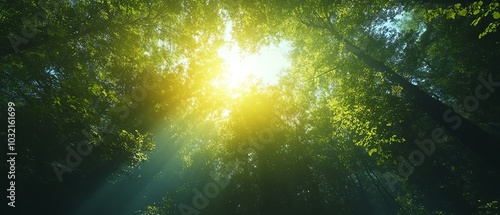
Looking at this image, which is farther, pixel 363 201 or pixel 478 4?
pixel 363 201

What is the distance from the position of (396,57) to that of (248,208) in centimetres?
1635

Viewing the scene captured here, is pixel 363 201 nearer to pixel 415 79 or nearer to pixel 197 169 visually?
pixel 415 79

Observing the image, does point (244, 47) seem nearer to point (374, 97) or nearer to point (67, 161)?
point (374, 97)

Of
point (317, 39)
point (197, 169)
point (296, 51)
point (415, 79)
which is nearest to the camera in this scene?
point (317, 39)

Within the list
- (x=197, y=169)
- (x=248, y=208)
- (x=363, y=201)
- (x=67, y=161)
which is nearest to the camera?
(x=67, y=161)

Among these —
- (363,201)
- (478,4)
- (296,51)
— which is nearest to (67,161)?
(296,51)

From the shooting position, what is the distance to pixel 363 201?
24.5 metres

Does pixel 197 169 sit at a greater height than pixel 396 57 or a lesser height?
greater

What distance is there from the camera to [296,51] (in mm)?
17047

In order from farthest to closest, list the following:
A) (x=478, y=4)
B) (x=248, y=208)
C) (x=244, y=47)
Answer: (x=248, y=208), (x=244, y=47), (x=478, y=4)

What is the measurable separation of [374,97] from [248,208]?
49.3ft

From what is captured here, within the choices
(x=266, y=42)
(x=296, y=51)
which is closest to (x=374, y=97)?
(x=266, y=42)

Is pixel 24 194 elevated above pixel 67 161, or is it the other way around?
pixel 67 161

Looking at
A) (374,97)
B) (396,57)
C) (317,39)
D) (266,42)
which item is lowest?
(374,97)
